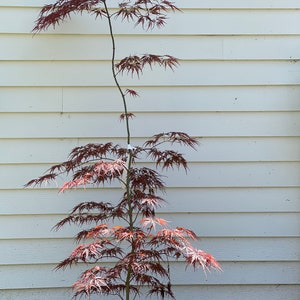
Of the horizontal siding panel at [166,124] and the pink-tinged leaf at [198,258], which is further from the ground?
the horizontal siding panel at [166,124]

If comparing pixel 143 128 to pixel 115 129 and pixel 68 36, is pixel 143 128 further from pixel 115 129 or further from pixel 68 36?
pixel 68 36

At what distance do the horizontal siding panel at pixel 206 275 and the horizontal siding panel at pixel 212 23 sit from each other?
1573 mm

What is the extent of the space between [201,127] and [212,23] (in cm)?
70

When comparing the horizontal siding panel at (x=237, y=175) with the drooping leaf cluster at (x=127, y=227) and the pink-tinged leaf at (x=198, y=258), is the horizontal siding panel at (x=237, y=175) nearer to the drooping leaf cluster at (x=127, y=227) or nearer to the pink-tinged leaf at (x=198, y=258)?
the drooping leaf cluster at (x=127, y=227)

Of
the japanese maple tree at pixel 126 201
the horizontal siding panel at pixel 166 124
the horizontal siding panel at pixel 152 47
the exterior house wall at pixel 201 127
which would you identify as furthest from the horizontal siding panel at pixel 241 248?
the horizontal siding panel at pixel 152 47

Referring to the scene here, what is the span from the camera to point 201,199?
3.23m

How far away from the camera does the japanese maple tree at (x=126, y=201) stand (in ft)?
8.27

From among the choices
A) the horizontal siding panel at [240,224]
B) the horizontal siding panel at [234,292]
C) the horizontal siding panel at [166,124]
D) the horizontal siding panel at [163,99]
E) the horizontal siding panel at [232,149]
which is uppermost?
the horizontal siding panel at [163,99]

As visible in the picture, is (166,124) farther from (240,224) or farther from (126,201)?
(240,224)

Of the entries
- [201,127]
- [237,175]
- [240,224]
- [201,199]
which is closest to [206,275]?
[240,224]

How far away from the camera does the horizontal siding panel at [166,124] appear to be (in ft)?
10.5

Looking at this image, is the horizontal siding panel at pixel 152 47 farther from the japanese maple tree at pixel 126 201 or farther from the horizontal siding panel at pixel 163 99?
the horizontal siding panel at pixel 163 99

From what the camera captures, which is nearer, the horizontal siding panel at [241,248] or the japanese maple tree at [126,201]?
the japanese maple tree at [126,201]

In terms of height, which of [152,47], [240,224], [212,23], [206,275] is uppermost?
[212,23]
